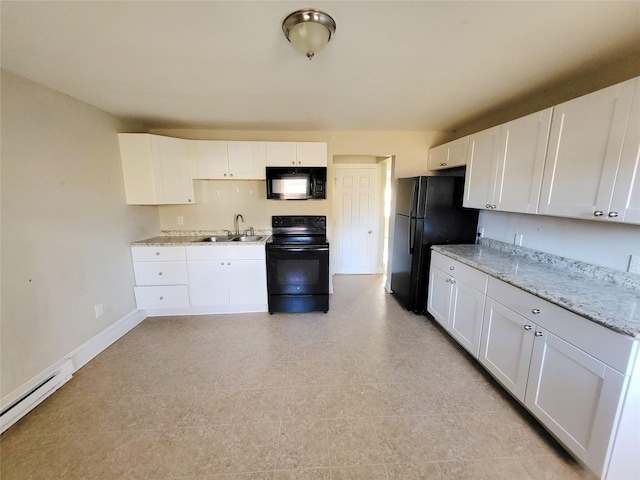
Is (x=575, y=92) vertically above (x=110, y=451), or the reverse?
(x=575, y=92)

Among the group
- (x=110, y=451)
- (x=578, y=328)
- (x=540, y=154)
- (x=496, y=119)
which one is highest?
(x=496, y=119)

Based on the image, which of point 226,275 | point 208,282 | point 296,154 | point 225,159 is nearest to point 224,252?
point 226,275

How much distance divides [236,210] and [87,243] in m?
1.63

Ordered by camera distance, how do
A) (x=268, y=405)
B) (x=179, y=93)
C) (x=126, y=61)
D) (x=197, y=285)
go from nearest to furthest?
(x=126, y=61)
(x=268, y=405)
(x=179, y=93)
(x=197, y=285)

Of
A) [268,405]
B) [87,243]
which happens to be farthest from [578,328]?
[87,243]

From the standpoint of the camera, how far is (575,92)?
188 cm

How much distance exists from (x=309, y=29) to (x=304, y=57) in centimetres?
36

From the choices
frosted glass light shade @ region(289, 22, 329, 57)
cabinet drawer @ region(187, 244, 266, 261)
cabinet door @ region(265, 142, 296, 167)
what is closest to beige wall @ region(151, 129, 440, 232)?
cabinet door @ region(265, 142, 296, 167)

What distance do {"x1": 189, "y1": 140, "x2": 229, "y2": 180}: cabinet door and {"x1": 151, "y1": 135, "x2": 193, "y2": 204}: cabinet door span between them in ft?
0.27

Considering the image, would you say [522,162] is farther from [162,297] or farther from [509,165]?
[162,297]

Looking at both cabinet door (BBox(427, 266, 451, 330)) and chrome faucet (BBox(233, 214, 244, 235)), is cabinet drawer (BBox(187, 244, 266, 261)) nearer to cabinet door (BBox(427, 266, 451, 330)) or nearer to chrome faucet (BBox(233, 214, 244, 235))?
chrome faucet (BBox(233, 214, 244, 235))

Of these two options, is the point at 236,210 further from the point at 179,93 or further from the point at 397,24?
the point at 397,24

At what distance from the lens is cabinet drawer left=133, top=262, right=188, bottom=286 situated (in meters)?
2.91

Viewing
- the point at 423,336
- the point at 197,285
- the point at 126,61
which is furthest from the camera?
the point at 197,285
